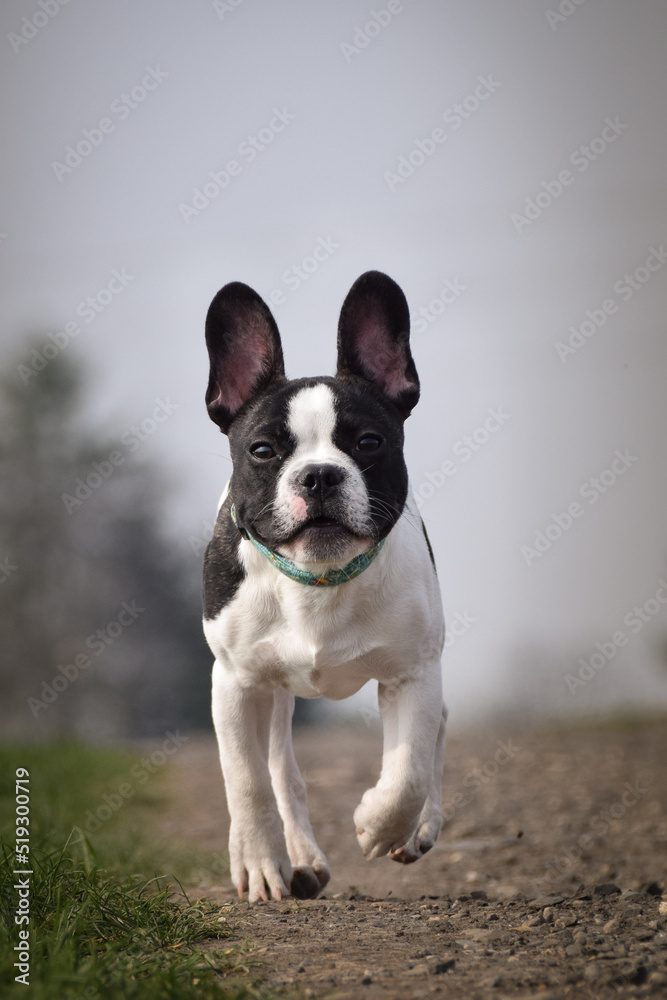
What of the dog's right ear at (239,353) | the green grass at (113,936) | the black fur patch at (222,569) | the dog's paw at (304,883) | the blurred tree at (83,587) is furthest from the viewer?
the blurred tree at (83,587)

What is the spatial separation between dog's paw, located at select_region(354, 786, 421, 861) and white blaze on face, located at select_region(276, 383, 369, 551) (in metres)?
1.02

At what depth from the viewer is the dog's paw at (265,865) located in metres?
4.09

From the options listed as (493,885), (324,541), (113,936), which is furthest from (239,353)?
(493,885)

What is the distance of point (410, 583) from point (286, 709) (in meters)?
1.19

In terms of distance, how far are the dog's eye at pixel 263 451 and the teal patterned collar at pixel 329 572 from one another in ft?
1.05

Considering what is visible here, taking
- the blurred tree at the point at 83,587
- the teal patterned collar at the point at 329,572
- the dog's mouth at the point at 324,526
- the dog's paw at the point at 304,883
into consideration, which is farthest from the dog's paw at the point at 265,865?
the blurred tree at the point at 83,587

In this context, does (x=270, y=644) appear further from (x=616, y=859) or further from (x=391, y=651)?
(x=616, y=859)

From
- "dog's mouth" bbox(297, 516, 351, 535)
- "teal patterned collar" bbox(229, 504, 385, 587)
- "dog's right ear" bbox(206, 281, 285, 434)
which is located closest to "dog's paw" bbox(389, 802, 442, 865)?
"teal patterned collar" bbox(229, 504, 385, 587)

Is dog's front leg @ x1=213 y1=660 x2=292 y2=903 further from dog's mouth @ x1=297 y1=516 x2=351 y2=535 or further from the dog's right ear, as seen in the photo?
the dog's right ear

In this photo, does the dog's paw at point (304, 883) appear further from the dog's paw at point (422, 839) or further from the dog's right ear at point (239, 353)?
the dog's right ear at point (239, 353)

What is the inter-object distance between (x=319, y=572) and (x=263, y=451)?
504 mm

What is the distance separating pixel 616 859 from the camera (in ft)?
18.8

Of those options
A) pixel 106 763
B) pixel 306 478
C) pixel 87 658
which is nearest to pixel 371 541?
pixel 306 478

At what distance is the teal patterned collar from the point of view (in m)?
3.73
